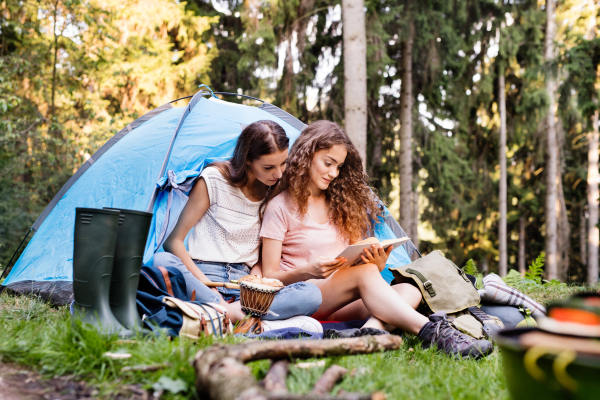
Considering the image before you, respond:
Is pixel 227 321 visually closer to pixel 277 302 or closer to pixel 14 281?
pixel 277 302

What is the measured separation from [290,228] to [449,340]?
115 centimetres

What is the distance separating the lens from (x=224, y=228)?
108 inches

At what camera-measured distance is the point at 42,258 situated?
124 inches

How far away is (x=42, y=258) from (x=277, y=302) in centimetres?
187

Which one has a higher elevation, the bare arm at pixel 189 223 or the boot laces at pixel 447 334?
the bare arm at pixel 189 223

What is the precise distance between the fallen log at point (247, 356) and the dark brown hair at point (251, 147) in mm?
1430

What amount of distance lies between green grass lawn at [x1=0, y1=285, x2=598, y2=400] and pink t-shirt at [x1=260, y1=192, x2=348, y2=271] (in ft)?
3.36

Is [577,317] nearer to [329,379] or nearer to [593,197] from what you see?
[329,379]

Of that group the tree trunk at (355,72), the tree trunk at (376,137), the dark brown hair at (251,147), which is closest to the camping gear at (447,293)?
the dark brown hair at (251,147)

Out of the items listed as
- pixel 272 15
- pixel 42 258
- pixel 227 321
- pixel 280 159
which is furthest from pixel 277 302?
pixel 272 15

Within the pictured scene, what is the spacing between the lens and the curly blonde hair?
2834 millimetres

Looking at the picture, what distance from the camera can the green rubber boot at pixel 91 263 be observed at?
178cm

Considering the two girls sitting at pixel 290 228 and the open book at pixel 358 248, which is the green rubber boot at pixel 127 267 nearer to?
the two girls sitting at pixel 290 228

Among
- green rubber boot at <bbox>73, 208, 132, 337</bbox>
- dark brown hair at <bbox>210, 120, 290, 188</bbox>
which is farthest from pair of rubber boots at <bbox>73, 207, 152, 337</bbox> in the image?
dark brown hair at <bbox>210, 120, 290, 188</bbox>
